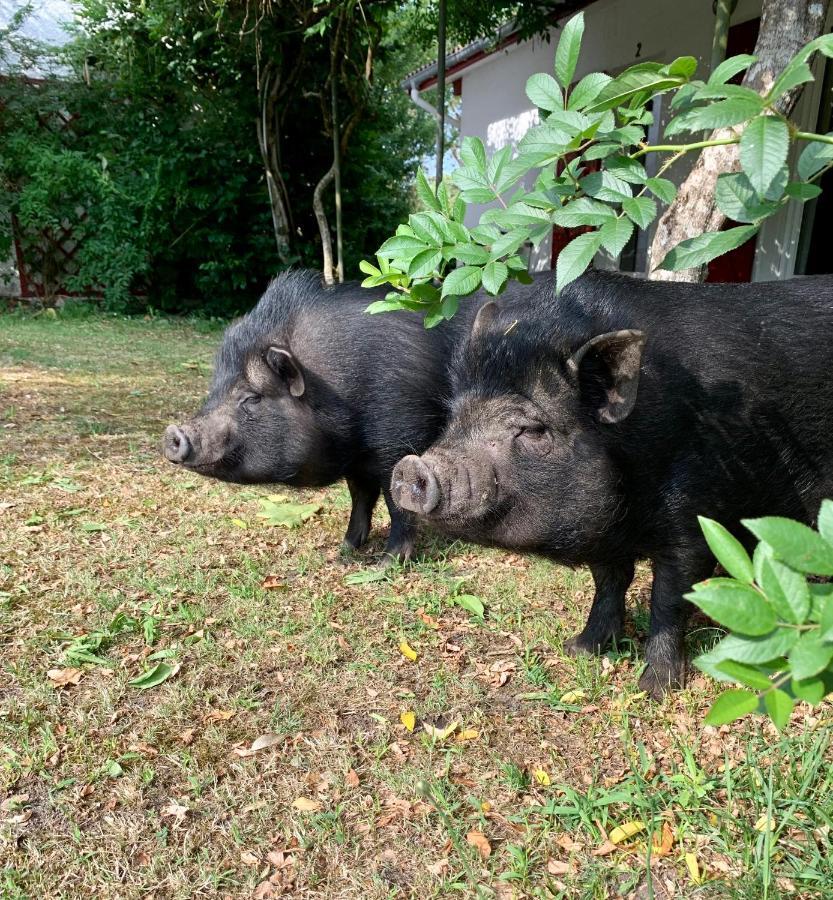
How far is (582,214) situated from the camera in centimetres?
154

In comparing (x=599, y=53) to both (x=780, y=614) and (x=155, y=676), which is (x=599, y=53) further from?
(x=780, y=614)

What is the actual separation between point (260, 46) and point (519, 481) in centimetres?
1060

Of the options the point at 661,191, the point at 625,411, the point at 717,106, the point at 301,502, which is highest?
the point at 717,106

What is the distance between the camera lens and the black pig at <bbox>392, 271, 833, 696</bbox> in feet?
8.50

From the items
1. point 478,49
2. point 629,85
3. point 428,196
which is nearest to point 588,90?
point 629,85

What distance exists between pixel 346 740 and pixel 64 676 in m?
1.19

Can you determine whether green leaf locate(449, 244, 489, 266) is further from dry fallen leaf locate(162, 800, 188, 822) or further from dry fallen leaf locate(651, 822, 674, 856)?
dry fallen leaf locate(162, 800, 188, 822)

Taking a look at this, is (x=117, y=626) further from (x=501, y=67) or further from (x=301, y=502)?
(x=501, y=67)

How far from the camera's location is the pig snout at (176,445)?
3.77m

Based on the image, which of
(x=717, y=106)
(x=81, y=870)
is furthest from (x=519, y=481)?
(x=81, y=870)

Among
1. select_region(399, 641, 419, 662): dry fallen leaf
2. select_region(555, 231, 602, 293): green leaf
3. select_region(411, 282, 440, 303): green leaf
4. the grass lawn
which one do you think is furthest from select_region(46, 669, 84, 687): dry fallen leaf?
select_region(555, 231, 602, 293): green leaf

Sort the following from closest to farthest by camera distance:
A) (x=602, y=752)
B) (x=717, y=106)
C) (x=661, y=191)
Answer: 1. (x=717, y=106)
2. (x=661, y=191)
3. (x=602, y=752)

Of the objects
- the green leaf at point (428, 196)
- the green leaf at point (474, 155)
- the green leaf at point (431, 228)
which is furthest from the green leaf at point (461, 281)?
the green leaf at point (428, 196)

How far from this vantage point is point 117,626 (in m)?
3.50
